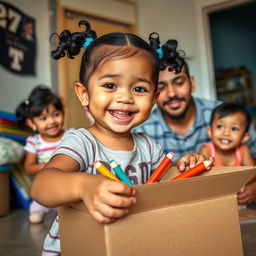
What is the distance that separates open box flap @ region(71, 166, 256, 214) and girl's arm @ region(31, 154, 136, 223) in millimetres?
36

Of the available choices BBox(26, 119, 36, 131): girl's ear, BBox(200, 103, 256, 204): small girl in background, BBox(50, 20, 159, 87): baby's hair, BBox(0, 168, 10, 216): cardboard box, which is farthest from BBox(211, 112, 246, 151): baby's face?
BBox(0, 168, 10, 216): cardboard box

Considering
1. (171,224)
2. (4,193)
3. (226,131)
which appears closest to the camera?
(171,224)

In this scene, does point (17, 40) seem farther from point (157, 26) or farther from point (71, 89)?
point (157, 26)

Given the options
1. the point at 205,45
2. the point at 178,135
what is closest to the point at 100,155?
the point at 178,135

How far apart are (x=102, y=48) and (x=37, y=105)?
1319 millimetres

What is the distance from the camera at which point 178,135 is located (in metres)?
1.81

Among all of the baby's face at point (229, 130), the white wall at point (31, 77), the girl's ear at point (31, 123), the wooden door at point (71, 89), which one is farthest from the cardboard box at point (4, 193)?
the baby's face at point (229, 130)

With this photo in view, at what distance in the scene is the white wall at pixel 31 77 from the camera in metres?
2.55

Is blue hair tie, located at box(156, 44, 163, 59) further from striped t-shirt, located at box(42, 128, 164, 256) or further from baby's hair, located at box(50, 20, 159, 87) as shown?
striped t-shirt, located at box(42, 128, 164, 256)

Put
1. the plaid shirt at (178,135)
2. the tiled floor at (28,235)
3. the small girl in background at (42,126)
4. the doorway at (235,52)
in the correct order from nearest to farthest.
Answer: the tiled floor at (28,235)
the plaid shirt at (178,135)
the small girl in background at (42,126)
the doorway at (235,52)

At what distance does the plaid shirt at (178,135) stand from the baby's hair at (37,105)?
0.60m

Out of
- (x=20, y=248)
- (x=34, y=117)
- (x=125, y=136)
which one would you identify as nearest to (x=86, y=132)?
(x=125, y=136)

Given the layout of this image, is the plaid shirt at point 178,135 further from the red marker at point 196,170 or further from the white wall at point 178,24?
the white wall at point 178,24

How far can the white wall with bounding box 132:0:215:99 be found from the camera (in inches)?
138
